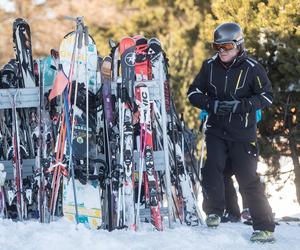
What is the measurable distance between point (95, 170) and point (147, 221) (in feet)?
2.08

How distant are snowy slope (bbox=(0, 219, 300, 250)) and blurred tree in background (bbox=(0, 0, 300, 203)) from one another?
3.18m

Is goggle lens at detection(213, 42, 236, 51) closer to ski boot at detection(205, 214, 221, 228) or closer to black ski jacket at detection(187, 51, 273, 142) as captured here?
black ski jacket at detection(187, 51, 273, 142)

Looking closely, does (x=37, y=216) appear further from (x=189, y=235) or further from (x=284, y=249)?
(x=284, y=249)

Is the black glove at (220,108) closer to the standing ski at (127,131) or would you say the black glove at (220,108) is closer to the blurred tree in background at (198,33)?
Result: the standing ski at (127,131)

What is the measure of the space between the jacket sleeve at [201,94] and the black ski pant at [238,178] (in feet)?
0.95

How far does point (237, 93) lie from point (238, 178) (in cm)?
67

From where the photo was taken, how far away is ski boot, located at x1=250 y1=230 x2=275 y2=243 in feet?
14.3

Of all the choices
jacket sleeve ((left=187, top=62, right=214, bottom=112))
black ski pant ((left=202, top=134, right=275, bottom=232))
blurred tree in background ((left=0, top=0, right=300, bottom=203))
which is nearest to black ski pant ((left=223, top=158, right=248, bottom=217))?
black ski pant ((left=202, top=134, right=275, bottom=232))

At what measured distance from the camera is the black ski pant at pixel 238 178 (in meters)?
4.43

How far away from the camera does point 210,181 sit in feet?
15.4

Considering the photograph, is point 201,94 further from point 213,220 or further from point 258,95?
point 213,220

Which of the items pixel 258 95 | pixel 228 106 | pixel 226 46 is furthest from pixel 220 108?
pixel 226 46

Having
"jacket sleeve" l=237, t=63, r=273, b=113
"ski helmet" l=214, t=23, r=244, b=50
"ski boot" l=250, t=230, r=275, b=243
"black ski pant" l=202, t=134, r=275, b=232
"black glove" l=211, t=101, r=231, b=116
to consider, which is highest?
"ski helmet" l=214, t=23, r=244, b=50

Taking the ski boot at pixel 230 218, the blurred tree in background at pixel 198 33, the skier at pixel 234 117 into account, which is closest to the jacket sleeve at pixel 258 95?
the skier at pixel 234 117
